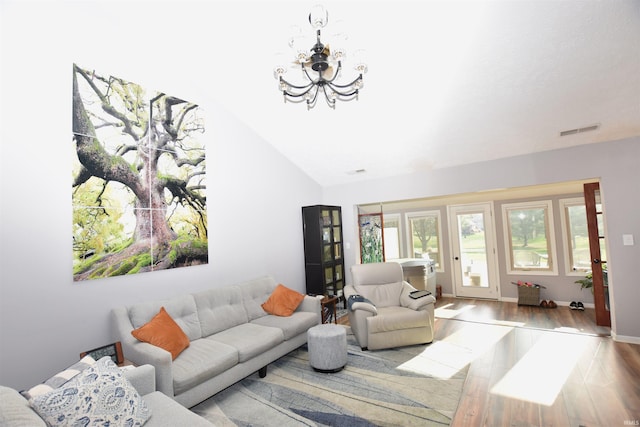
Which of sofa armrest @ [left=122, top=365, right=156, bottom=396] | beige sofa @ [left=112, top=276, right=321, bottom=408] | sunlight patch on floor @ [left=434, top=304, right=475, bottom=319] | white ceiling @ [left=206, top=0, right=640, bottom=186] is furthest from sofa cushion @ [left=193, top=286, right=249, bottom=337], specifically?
sunlight patch on floor @ [left=434, top=304, right=475, bottom=319]

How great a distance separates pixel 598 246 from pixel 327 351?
3.94 m

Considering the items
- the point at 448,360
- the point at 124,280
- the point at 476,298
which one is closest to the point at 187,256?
the point at 124,280

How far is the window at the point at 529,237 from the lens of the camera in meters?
5.73

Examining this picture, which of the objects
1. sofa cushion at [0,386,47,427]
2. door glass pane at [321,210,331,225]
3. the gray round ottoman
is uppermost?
door glass pane at [321,210,331,225]

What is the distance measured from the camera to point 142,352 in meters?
2.48

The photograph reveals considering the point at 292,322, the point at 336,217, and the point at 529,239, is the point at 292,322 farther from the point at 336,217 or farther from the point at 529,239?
the point at 529,239

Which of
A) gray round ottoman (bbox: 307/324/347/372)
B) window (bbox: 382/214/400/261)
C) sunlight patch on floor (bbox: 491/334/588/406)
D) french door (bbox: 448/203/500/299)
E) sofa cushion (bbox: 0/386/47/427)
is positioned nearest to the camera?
sofa cushion (bbox: 0/386/47/427)

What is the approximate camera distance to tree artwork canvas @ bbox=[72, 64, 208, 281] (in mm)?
2859

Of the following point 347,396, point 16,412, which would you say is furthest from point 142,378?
point 347,396

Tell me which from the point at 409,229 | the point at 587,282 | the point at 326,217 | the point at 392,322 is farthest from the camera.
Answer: the point at 409,229

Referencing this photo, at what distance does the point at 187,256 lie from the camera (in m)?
3.58

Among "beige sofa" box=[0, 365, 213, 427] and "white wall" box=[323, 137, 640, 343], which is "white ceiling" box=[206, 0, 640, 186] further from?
"beige sofa" box=[0, 365, 213, 427]

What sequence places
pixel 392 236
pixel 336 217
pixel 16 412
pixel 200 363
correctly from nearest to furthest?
pixel 16 412
pixel 200 363
pixel 336 217
pixel 392 236

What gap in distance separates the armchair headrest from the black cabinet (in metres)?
0.79
